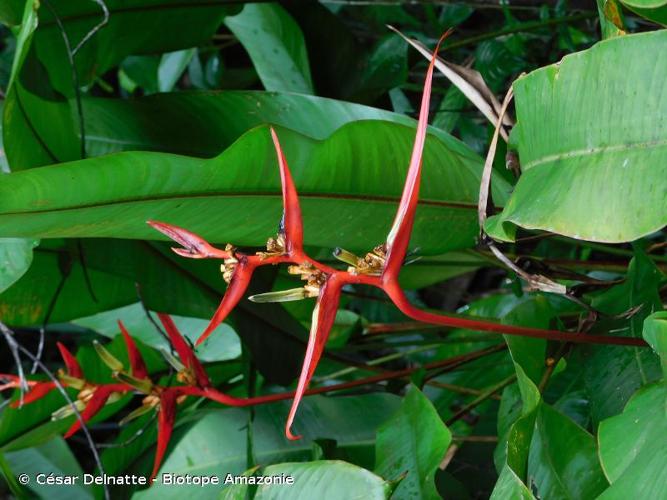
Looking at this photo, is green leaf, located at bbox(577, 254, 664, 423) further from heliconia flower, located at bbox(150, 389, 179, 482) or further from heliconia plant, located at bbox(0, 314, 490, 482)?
heliconia flower, located at bbox(150, 389, 179, 482)

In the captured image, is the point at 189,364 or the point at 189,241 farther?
the point at 189,364

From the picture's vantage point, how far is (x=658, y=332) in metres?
0.37

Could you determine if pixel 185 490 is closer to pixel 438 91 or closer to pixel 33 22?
pixel 33 22

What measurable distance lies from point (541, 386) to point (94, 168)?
0.33m

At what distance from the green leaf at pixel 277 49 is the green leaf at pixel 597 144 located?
47 centimetres

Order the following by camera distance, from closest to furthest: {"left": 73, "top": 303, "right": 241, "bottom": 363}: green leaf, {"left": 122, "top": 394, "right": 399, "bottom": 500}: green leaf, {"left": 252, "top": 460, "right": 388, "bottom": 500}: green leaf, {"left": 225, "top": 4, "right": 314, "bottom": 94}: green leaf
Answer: {"left": 252, "top": 460, "right": 388, "bottom": 500}: green leaf
{"left": 122, "top": 394, "right": 399, "bottom": 500}: green leaf
{"left": 225, "top": 4, "right": 314, "bottom": 94}: green leaf
{"left": 73, "top": 303, "right": 241, "bottom": 363}: green leaf

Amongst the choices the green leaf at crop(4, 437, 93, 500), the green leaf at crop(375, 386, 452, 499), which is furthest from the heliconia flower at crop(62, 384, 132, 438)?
the green leaf at crop(4, 437, 93, 500)

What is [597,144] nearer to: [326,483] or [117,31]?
[326,483]

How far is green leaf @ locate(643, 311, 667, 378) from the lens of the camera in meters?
0.37

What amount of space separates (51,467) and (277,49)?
0.66 meters

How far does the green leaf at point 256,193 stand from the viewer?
1.44 ft

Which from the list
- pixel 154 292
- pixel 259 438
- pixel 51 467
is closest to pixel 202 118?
pixel 154 292

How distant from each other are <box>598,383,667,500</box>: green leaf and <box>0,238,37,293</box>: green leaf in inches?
15.9

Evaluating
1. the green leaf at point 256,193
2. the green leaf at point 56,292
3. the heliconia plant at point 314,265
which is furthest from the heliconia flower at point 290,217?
the green leaf at point 56,292
